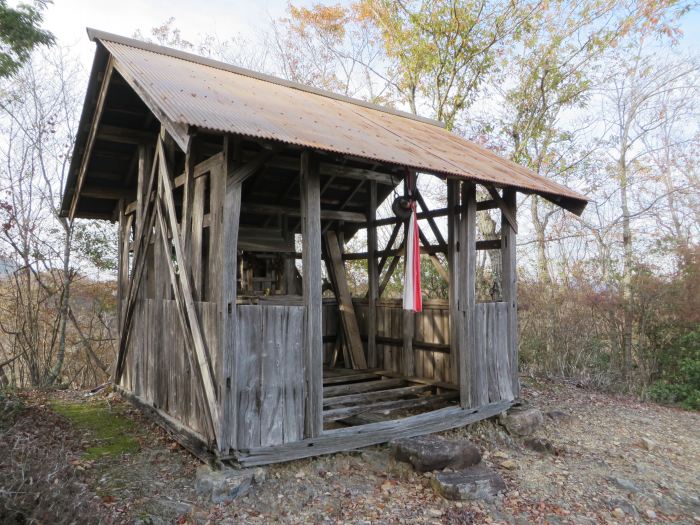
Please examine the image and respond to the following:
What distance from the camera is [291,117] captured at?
20.6 feet

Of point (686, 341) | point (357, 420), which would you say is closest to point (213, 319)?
point (357, 420)

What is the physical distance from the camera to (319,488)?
5.48m

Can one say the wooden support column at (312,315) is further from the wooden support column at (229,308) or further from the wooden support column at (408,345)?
the wooden support column at (408,345)

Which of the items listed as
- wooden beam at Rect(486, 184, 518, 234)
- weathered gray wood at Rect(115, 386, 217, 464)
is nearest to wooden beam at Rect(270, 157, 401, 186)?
wooden beam at Rect(486, 184, 518, 234)

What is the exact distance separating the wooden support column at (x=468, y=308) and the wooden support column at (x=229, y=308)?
11.4ft

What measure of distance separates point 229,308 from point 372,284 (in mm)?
4661

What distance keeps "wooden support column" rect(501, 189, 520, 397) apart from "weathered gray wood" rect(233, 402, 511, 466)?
71 centimetres

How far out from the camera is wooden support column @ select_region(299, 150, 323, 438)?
5836 millimetres

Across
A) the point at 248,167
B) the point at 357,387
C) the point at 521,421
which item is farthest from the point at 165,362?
the point at 521,421

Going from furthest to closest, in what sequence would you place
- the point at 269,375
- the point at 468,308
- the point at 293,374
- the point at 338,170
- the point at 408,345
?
the point at 408,345 < the point at 468,308 < the point at 338,170 < the point at 293,374 < the point at 269,375

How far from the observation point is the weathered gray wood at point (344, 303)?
31.6 feet

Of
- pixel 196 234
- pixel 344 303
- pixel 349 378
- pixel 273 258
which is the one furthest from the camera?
pixel 273 258

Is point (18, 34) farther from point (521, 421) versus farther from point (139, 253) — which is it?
point (521, 421)

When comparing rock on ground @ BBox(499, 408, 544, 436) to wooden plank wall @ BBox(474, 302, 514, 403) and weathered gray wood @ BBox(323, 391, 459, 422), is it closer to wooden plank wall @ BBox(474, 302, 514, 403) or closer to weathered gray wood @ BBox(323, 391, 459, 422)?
wooden plank wall @ BBox(474, 302, 514, 403)
